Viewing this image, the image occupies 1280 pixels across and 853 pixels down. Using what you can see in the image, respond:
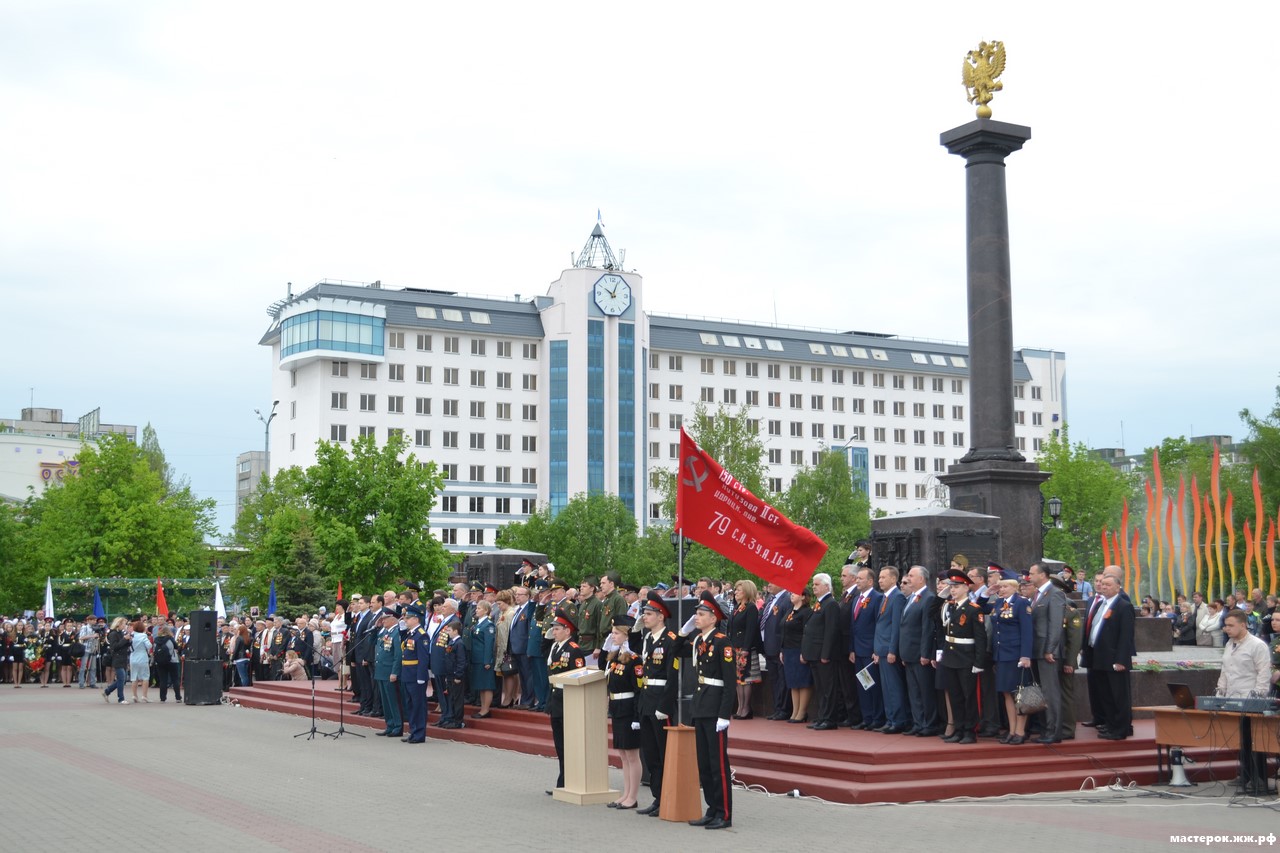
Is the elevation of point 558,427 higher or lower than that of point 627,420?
lower

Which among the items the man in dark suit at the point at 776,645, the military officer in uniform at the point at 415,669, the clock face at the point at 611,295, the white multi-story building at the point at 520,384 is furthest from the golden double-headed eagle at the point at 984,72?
the clock face at the point at 611,295

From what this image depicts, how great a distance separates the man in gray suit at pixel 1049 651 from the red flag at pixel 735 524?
2936 millimetres

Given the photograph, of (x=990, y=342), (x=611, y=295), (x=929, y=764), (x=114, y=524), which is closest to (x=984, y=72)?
(x=990, y=342)

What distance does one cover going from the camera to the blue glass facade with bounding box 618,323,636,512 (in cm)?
9644

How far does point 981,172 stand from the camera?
25906 mm

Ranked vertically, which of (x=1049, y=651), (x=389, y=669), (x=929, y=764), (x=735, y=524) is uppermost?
(x=735, y=524)

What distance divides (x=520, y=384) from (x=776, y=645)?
80874 millimetres

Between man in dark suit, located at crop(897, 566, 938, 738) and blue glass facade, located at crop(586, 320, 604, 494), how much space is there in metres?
79.6

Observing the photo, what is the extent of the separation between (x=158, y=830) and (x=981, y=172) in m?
19.6

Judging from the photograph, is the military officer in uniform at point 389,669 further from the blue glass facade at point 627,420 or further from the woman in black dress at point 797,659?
the blue glass facade at point 627,420

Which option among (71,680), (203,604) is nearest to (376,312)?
(203,604)

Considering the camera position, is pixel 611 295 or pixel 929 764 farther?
pixel 611 295

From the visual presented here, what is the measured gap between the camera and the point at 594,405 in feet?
316

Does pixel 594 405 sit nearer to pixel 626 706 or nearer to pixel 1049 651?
pixel 1049 651
